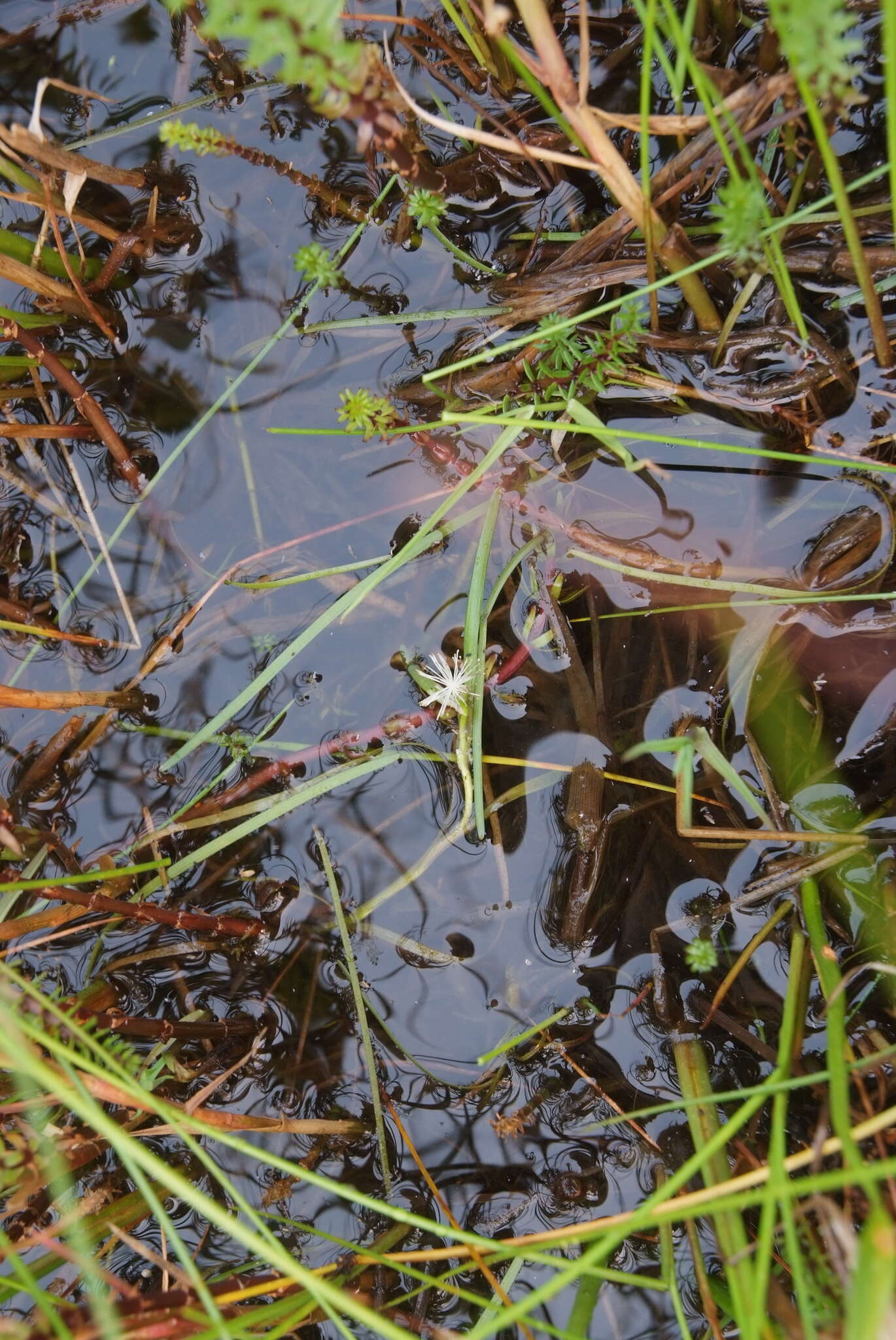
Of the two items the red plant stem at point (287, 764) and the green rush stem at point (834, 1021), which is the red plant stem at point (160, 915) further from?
the green rush stem at point (834, 1021)

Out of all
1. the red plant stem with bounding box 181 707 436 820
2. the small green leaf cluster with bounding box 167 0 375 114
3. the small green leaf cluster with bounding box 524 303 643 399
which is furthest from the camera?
the red plant stem with bounding box 181 707 436 820

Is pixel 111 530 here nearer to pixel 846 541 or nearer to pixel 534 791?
pixel 534 791

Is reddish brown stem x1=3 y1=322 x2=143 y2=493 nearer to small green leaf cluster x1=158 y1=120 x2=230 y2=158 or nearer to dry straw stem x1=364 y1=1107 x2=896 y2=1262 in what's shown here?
small green leaf cluster x1=158 y1=120 x2=230 y2=158

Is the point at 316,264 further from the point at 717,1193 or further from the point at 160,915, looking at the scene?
the point at 717,1193

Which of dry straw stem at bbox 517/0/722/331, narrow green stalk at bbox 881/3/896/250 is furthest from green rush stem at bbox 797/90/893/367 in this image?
dry straw stem at bbox 517/0/722/331

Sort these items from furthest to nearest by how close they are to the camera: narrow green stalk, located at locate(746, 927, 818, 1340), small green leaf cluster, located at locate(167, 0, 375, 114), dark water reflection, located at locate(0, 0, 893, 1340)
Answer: dark water reflection, located at locate(0, 0, 893, 1340)
narrow green stalk, located at locate(746, 927, 818, 1340)
small green leaf cluster, located at locate(167, 0, 375, 114)

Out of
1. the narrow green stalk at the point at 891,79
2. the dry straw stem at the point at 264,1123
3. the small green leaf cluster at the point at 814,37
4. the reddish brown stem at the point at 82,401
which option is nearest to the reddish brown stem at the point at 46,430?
the reddish brown stem at the point at 82,401
